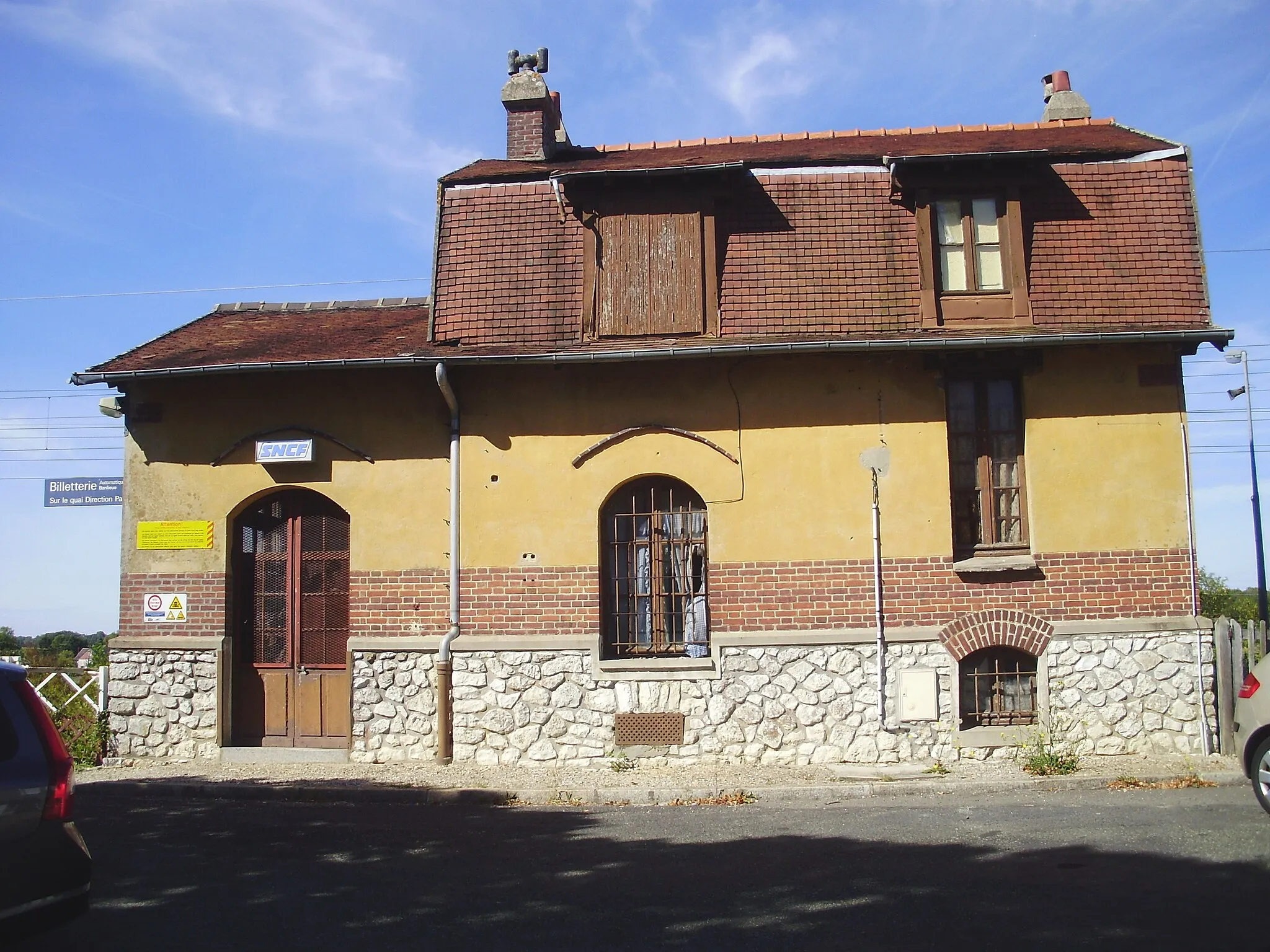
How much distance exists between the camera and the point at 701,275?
39.3 ft

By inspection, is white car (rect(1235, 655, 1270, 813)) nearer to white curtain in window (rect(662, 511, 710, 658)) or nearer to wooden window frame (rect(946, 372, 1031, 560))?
wooden window frame (rect(946, 372, 1031, 560))

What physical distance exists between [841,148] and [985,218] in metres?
2.14

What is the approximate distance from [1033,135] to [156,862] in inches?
480

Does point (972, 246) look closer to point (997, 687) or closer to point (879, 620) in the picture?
point (879, 620)

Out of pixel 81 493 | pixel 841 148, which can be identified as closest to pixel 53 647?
pixel 81 493

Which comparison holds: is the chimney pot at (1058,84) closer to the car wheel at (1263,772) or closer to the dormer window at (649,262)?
the dormer window at (649,262)

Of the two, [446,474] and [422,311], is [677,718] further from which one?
[422,311]

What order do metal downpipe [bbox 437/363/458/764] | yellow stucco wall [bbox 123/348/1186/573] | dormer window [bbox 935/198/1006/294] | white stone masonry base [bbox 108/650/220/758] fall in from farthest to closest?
1. white stone masonry base [bbox 108/650/220/758]
2. dormer window [bbox 935/198/1006/294]
3. metal downpipe [bbox 437/363/458/764]
4. yellow stucco wall [bbox 123/348/1186/573]

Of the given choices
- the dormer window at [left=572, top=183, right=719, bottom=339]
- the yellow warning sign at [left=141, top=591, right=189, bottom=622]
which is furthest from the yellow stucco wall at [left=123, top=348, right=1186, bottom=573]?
the dormer window at [left=572, top=183, right=719, bottom=339]

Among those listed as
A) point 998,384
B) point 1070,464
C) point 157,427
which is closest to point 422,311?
point 157,427

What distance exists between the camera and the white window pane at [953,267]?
39.2ft

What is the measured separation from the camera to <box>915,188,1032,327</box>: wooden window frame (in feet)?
38.4

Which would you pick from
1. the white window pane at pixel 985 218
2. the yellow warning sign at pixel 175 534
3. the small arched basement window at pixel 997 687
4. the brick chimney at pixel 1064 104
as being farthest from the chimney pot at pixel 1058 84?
the yellow warning sign at pixel 175 534

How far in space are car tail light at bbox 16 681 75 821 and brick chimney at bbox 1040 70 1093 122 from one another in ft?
45.2
